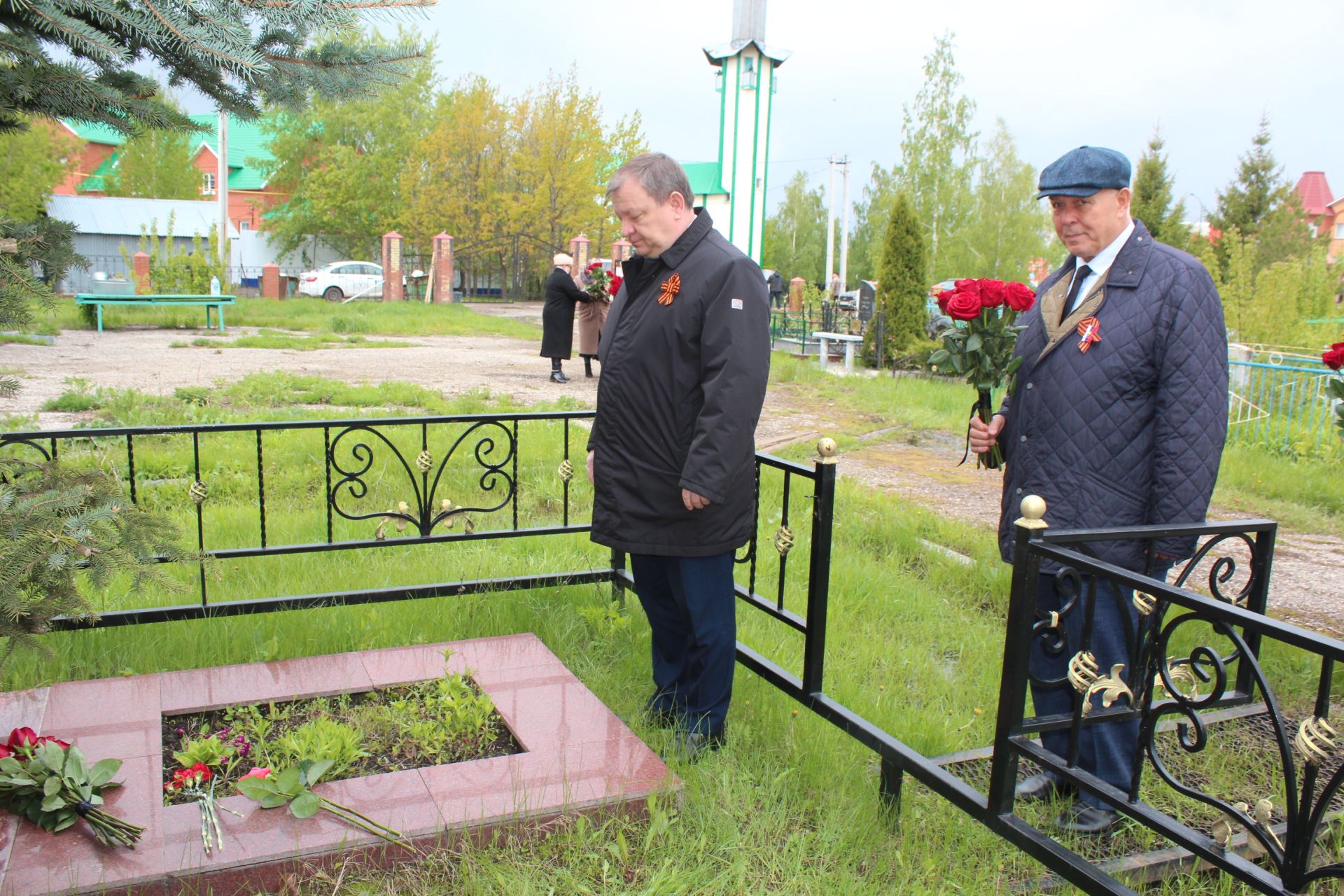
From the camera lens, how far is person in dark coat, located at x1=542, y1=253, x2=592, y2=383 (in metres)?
12.1

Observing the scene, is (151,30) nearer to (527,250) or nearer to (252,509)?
(252,509)

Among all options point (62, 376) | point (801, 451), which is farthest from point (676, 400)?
point (62, 376)

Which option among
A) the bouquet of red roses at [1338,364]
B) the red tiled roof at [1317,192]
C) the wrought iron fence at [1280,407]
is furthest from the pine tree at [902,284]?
the red tiled roof at [1317,192]

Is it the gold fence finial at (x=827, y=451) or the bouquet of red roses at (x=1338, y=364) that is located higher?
the bouquet of red roses at (x=1338, y=364)

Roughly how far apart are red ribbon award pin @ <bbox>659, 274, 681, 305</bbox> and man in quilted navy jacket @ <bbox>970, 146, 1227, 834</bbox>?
0.96 m

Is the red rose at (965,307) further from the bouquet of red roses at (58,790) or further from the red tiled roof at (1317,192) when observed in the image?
the red tiled roof at (1317,192)

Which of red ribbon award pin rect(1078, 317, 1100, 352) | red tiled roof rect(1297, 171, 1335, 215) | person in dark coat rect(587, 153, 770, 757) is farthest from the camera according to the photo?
red tiled roof rect(1297, 171, 1335, 215)

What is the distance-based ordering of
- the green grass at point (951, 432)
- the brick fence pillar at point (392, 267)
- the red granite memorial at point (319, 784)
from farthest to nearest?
the brick fence pillar at point (392, 267) → the green grass at point (951, 432) → the red granite memorial at point (319, 784)

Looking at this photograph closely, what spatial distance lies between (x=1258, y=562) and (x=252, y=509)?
4.66 meters

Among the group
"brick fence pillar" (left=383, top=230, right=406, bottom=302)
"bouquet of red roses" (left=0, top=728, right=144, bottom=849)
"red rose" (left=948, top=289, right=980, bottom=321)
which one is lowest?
"bouquet of red roses" (left=0, top=728, right=144, bottom=849)

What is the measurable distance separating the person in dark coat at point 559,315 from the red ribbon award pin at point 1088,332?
9.94 meters

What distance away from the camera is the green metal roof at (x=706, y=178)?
2891 cm

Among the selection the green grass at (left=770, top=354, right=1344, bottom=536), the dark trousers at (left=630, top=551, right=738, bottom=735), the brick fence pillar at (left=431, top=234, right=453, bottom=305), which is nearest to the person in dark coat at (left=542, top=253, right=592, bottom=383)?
the green grass at (left=770, top=354, right=1344, bottom=536)

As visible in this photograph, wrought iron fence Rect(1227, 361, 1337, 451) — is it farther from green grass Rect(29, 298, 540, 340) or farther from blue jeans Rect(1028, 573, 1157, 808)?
green grass Rect(29, 298, 540, 340)
